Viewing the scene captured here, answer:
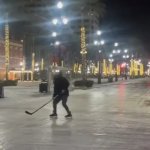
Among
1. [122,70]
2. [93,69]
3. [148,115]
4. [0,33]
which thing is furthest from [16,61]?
[148,115]

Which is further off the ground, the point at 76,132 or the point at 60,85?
the point at 60,85

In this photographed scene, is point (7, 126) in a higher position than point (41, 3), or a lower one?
lower

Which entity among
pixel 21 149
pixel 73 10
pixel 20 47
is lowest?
pixel 21 149

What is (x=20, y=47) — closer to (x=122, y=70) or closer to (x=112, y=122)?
(x=122, y=70)

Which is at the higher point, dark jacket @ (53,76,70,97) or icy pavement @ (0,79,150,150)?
dark jacket @ (53,76,70,97)

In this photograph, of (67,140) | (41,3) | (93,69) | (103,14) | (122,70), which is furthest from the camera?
Result: (122,70)

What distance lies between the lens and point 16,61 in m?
98.4

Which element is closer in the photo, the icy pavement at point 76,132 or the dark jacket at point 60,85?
the icy pavement at point 76,132

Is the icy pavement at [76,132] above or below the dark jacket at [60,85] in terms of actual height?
below

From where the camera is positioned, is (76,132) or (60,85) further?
(60,85)

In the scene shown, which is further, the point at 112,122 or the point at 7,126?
the point at 112,122

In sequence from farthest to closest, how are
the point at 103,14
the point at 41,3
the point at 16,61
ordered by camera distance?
1. the point at 103,14
2. the point at 16,61
3. the point at 41,3

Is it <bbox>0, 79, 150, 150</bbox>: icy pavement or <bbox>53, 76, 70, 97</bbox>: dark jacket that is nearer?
<bbox>0, 79, 150, 150</bbox>: icy pavement

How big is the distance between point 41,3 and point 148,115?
2860cm
